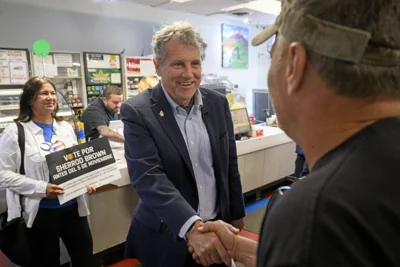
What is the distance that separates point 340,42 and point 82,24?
20.6ft

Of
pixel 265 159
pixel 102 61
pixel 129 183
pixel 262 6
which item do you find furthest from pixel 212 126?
pixel 262 6

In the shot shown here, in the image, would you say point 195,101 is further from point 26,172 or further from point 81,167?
point 26,172

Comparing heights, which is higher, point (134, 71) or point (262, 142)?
point (134, 71)

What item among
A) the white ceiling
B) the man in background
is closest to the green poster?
the white ceiling

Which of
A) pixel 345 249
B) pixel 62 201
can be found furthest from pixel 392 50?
pixel 62 201

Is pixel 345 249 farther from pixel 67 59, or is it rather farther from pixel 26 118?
pixel 67 59

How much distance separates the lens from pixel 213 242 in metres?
1.19

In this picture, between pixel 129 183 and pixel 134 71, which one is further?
pixel 134 71

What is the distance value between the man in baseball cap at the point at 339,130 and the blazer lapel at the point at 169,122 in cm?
77

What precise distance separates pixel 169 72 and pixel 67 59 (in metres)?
4.63

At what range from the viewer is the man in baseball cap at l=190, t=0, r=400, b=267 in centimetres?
46

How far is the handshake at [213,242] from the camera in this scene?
3.86ft

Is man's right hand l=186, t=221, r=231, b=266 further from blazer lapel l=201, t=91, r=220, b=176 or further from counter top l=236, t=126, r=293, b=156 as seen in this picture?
counter top l=236, t=126, r=293, b=156

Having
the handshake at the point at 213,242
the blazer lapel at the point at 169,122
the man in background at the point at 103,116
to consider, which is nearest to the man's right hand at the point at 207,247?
the handshake at the point at 213,242
